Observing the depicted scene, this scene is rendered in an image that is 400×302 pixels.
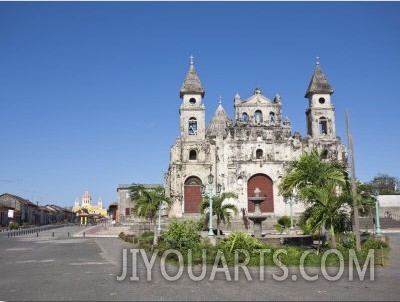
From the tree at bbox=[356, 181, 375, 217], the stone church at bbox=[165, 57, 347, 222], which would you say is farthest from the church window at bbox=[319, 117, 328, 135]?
the tree at bbox=[356, 181, 375, 217]

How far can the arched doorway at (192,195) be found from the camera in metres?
44.6

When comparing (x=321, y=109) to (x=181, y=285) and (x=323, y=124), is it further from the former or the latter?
(x=181, y=285)

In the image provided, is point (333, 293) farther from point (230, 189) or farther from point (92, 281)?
point (230, 189)

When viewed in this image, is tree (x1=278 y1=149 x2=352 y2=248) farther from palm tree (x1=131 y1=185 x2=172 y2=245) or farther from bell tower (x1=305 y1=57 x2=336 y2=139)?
bell tower (x1=305 y1=57 x2=336 y2=139)

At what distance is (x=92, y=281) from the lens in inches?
476

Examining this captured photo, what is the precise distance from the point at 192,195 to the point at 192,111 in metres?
9.55

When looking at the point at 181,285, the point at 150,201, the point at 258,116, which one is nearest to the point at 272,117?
the point at 258,116

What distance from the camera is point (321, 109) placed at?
47000 millimetres

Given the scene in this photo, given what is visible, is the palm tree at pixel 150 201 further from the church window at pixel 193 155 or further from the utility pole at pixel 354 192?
the church window at pixel 193 155

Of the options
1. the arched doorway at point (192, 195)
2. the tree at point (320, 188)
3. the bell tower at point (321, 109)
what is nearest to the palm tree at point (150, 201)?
the tree at point (320, 188)

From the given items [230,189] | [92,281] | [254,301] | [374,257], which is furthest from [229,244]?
[230,189]

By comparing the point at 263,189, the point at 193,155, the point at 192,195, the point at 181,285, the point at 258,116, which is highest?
the point at 258,116

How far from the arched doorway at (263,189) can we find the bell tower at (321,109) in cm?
780

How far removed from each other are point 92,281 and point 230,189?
A: 3329 cm
